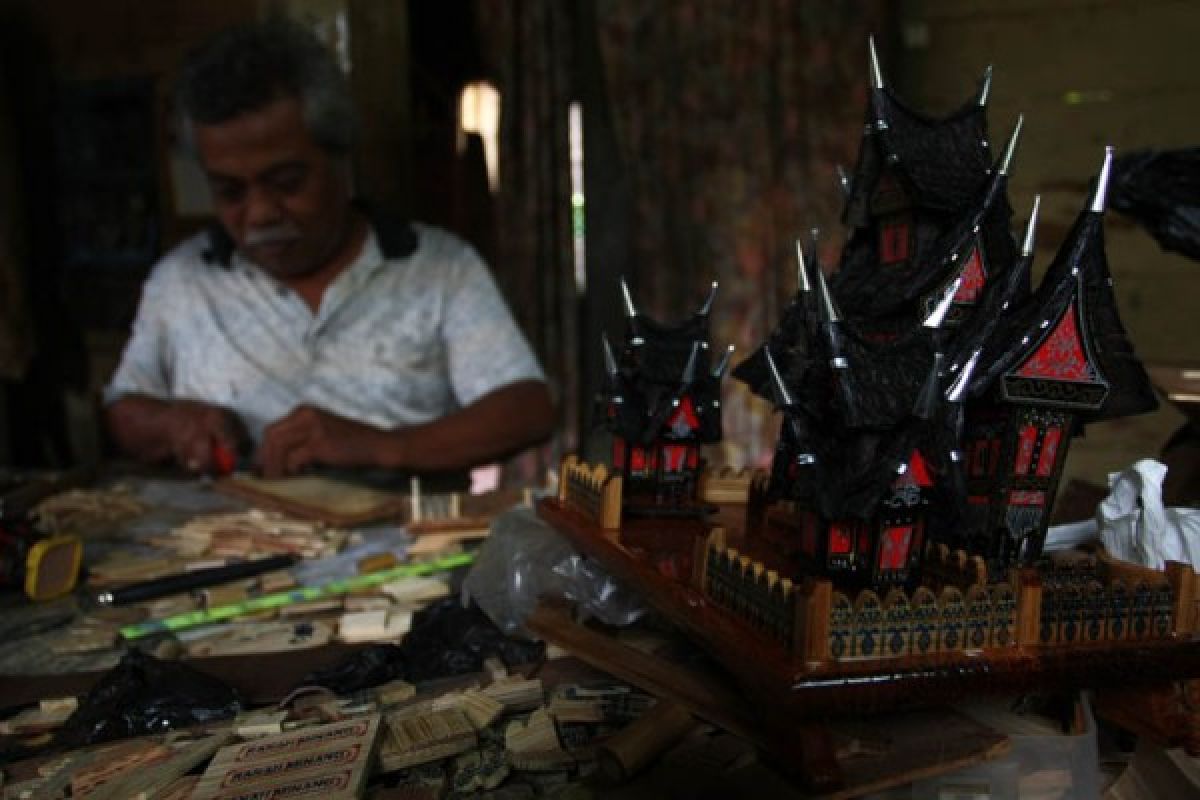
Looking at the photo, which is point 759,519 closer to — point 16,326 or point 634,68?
point 634,68

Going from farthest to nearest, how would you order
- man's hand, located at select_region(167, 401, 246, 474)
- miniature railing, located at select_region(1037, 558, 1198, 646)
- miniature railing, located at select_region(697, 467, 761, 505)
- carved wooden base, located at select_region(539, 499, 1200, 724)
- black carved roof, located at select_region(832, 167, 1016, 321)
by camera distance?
man's hand, located at select_region(167, 401, 246, 474)
miniature railing, located at select_region(697, 467, 761, 505)
black carved roof, located at select_region(832, 167, 1016, 321)
miniature railing, located at select_region(1037, 558, 1198, 646)
carved wooden base, located at select_region(539, 499, 1200, 724)

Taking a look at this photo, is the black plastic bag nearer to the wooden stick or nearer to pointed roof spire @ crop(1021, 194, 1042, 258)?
the wooden stick

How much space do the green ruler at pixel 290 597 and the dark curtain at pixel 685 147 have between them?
2.45 m

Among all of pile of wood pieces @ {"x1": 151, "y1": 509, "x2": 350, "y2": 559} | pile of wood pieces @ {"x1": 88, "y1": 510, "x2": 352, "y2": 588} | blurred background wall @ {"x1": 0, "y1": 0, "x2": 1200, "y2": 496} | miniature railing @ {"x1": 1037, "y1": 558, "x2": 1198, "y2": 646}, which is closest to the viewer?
miniature railing @ {"x1": 1037, "y1": 558, "x2": 1198, "y2": 646}

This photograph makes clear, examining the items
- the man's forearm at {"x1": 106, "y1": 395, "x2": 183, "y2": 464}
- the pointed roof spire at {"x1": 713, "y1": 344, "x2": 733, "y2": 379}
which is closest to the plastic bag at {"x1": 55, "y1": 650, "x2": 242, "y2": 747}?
the pointed roof spire at {"x1": 713, "y1": 344, "x2": 733, "y2": 379}

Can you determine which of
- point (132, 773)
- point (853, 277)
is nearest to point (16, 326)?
point (132, 773)

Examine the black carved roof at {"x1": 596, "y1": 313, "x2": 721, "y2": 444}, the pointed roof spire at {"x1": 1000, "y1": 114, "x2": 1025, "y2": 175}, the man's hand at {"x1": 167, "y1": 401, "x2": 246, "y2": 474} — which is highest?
the pointed roof spire at {"x1": 1000, "y1": 114, "x2": 1025, "y2": 175}

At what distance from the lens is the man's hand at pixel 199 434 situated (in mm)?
3477

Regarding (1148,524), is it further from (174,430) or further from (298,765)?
(174,430)

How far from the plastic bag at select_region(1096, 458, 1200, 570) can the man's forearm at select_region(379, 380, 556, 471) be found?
2472 millimetres

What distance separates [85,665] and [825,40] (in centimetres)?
420

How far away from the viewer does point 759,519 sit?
1.98 m

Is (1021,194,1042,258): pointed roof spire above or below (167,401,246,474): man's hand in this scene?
above

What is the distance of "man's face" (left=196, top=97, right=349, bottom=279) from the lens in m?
3.56
